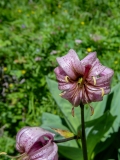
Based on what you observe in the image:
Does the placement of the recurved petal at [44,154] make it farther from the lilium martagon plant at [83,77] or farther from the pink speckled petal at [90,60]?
the pink speckled petal at [90,60]

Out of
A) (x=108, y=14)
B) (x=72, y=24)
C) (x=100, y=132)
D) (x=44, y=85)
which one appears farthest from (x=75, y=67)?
(x=108, y=14)

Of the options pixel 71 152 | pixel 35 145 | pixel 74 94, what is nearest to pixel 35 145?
pixel 35 145

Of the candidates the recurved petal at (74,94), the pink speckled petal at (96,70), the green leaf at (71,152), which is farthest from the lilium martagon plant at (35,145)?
the green leaf at (71,152)

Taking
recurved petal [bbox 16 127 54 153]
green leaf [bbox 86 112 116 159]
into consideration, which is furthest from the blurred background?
recurved petal [bbox 16 127 54 153]

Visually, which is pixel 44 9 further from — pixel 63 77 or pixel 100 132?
pixel 63 77

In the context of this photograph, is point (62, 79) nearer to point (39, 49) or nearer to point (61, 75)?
point (61, 75)

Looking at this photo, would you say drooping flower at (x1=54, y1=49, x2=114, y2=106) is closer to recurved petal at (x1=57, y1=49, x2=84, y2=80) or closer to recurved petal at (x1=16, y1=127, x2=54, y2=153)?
recurved petal at (x1=57, y1=49, x2=84, y2=80)

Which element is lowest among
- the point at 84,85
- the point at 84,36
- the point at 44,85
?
the point at 44,85
